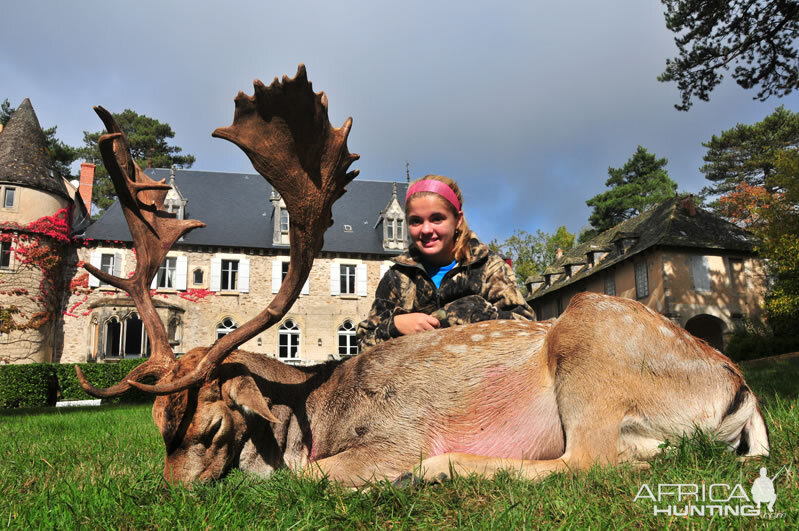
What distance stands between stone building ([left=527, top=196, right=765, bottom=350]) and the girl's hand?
28724 millimetres

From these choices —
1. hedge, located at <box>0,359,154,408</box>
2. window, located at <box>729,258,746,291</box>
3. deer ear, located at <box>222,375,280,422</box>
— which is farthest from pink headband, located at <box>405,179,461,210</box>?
window, located at <box>729,258,746,291</box>

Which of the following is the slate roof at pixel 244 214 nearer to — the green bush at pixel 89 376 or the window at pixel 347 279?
the window at pixel 347 279

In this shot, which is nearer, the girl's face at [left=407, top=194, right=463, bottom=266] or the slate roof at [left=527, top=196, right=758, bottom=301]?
the girl's face at [left=407, top=194, right=463, bottom=266]

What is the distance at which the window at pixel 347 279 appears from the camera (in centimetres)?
3584

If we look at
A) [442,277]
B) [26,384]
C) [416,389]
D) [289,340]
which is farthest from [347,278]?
[416,389]

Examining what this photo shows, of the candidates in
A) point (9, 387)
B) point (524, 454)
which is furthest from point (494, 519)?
point (9, 387)

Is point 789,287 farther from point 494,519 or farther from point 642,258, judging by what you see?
point 494,519

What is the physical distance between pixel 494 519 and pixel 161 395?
2277 mm

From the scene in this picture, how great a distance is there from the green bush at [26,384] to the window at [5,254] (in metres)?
11.6

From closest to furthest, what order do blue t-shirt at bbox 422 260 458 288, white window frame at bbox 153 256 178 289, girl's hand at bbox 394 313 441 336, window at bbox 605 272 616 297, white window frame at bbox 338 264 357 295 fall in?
girl's hand at bbox 394 313 441 336 < blue t-shirt at bbox 422 260 458 288 < white window frame at bbox 153 256 178 289 < window at bbox 605 272 616 297 < white window frame at bbox 338 264 357 295

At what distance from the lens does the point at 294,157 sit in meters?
3.87

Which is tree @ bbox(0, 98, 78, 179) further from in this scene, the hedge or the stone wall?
the hedge

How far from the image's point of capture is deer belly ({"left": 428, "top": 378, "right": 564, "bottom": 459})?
3.49 metres

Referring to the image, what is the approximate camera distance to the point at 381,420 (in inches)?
147
